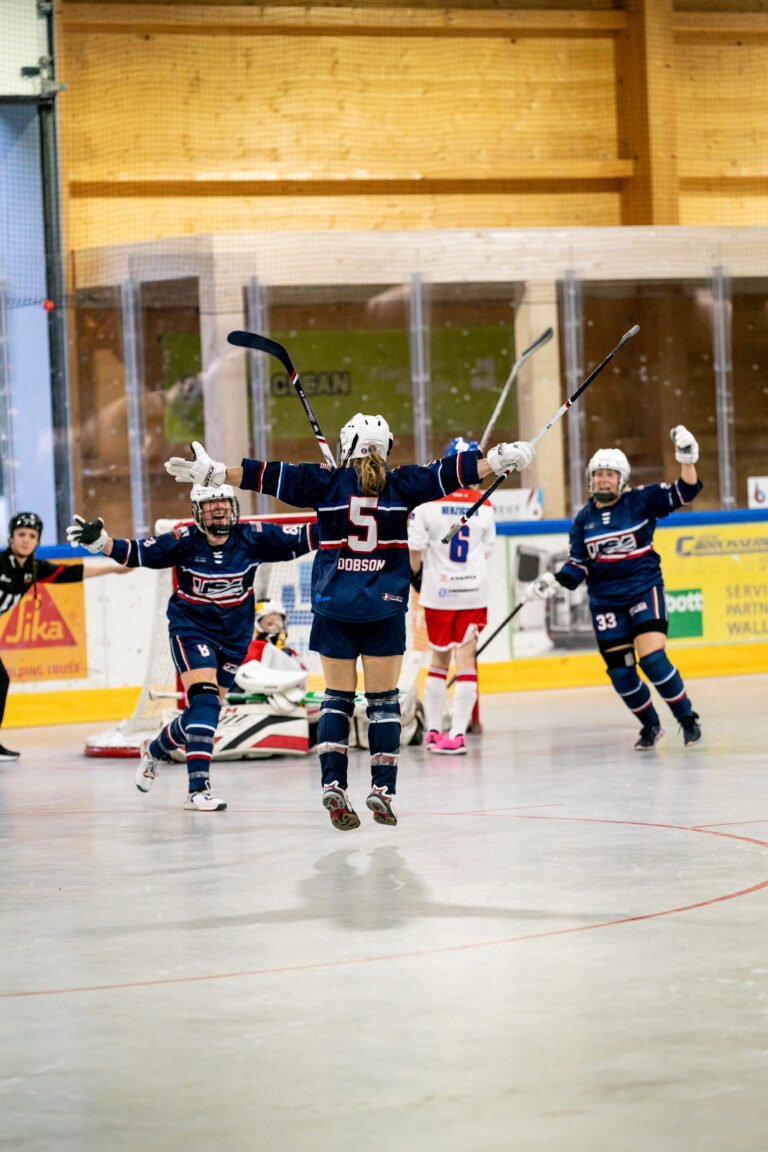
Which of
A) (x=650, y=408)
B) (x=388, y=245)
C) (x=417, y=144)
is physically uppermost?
(x=417, y=144)

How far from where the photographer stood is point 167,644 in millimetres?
9352

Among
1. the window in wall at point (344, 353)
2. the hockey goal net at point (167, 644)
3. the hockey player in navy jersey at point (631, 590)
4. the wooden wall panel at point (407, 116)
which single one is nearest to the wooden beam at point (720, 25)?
the wooden wall panel at point (407, 116)

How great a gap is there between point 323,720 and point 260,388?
349 inches

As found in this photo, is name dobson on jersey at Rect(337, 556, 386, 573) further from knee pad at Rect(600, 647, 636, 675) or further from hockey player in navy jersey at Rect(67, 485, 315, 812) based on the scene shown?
knee pad at Rect(600, 647, 636, 675)

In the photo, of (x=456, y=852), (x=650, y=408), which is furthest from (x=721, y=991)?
(x=650, y=408)

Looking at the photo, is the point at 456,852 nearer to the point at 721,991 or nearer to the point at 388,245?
the point at 721,991

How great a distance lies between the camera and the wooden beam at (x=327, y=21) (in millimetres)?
15539

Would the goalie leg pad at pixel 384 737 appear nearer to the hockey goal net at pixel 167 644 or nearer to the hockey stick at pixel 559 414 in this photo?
the hockey stick at pixel 559 414

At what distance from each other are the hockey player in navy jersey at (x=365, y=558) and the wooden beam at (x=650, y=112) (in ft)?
37.8

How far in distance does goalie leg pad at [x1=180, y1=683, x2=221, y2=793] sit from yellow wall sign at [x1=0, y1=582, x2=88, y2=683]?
13.1 ft

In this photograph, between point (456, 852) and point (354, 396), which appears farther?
point (354, 396)

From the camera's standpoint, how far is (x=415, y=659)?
29.5 feet

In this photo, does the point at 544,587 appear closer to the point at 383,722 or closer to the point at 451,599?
the point at 451,599

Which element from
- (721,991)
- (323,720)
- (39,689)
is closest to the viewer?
(721,991)
